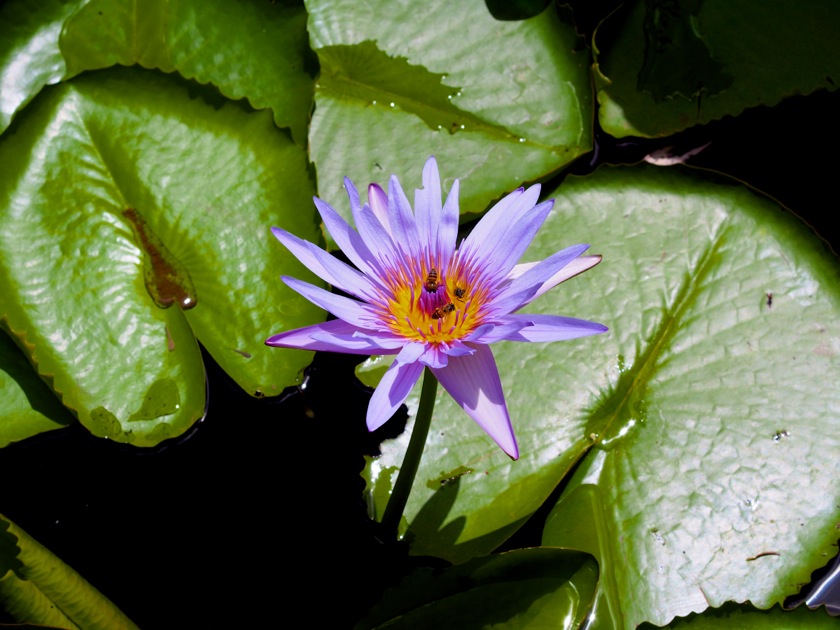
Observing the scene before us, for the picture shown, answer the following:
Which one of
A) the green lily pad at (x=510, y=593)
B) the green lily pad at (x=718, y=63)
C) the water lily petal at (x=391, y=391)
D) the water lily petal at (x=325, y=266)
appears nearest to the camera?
Answer: the water lily petal at (x=391, y=391)

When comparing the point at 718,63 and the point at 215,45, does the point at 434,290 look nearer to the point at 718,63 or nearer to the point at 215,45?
the point at 215,45

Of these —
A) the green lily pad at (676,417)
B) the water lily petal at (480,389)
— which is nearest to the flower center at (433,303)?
the water lily petal at (480,389)

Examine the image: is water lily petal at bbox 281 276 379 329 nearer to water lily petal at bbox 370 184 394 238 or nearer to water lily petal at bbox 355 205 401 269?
water lily petal at bbox 355 205 401 269

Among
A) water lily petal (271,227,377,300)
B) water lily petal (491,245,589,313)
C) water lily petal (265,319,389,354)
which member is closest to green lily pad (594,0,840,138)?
water lily petal (491,245,589,313)

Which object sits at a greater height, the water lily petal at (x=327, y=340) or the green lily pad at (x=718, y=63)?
the green lily pad at (x=718, y=63)

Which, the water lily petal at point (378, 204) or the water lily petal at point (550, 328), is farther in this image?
the water lily petal at point (378, 204)

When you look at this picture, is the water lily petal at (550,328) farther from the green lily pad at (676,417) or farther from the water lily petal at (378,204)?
the green lily pad at (676,417)
